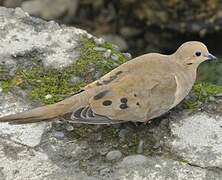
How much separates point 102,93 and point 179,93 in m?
0.44

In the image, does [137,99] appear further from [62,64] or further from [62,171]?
[62,64]

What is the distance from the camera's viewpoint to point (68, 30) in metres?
4.69

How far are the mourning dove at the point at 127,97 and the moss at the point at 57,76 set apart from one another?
1.34 feet

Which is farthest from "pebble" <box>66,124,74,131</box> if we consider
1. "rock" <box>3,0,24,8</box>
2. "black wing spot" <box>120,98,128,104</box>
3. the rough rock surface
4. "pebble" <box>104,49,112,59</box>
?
"rock" <box>3,0,24,8</box>

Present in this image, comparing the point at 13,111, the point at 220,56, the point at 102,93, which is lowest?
the point at 220,56

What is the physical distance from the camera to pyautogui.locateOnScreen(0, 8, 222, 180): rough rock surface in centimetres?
361

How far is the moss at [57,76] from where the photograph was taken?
163 inches

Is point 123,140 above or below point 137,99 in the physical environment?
below

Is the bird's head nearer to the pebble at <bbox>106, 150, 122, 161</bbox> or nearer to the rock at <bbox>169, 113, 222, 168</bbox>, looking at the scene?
the rock at <bbox>169, 113, 222, 168</bbox>

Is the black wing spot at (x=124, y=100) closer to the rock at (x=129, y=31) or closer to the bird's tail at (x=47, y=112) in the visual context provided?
the bird's tail at (x=47, y=112)

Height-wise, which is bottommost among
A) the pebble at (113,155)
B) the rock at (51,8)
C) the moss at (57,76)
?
the rock at (51,8)

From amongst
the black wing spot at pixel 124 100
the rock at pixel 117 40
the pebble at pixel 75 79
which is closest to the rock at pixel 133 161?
the black wing spot at pixel 124 100

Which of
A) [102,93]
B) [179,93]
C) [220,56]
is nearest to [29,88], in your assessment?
[102,93]

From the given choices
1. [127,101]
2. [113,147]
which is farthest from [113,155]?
[127,101]
